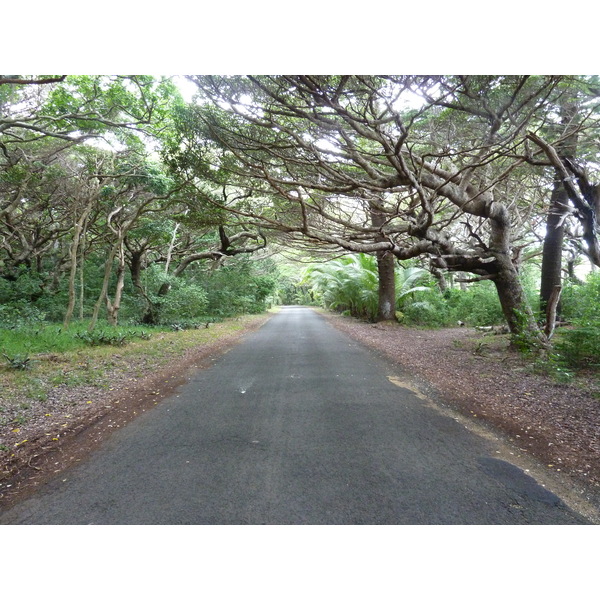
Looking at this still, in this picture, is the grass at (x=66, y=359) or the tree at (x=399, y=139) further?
the tree at (x=399, y=139)

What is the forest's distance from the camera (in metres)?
5.68

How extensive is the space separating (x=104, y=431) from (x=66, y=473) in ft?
3.03

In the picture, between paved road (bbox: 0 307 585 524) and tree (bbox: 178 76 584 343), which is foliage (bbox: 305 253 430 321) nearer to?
tree (bbox: 178 76 584 343)

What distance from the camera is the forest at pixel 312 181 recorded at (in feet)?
18.6

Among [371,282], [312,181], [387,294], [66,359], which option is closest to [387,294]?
[387,294]

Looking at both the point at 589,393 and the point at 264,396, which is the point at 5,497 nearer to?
the point at 264,396

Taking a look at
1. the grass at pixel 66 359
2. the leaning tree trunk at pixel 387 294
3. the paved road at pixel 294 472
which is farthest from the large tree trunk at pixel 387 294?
the paved road at pixel 294 472

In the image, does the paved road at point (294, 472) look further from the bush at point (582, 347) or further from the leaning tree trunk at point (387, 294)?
the leaning tree trunk at point (387, 294)

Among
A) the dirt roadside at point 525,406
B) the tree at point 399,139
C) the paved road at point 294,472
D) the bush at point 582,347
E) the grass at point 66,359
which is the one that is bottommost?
the grass at point 66,359

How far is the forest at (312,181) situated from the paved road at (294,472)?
3.44 m

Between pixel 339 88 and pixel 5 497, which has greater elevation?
pixel 339 88

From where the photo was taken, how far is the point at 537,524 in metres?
2.22

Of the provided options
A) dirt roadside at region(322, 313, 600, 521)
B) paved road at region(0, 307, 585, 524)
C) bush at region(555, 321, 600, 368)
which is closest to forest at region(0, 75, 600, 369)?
bush at region(555, 321, 600, 368)

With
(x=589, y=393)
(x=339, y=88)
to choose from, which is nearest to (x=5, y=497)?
(x=339, y=88)
